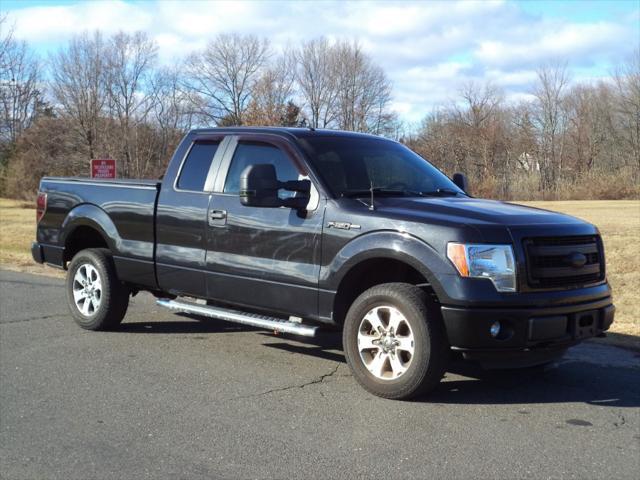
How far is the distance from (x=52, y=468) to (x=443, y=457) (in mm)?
2218

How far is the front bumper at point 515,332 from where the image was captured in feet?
15.7

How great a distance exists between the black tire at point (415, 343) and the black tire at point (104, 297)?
3124 millimetres

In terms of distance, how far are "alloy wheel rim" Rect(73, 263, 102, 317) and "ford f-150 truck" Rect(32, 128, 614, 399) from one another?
0.06 feet

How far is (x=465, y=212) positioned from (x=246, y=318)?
6.94 ft

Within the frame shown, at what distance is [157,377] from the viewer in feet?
19.0

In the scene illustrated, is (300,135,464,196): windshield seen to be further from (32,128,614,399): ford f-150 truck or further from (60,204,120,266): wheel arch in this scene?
(60,204,120,266): wheel arch

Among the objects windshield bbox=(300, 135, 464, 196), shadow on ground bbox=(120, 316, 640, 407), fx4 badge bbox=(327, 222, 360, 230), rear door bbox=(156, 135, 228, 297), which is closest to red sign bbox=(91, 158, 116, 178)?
rear door bbox=(156, 135, 228, 297)

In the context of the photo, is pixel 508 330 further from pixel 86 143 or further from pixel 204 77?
pixel 204 77

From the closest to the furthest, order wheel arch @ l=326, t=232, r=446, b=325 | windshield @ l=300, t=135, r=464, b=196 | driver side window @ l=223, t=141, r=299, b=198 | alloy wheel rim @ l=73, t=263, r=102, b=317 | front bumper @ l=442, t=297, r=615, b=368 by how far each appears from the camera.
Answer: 1. front bumper @ l=442, t=297, r=615, b=368
2. wheel arch @ l=326, t=232, r=446, b=325
3. windshield @ l=300, t=135, r=464, b=196
4. driver side window @ l=223, t=141, r=299, b=198
5. alloy wheel rim @ l=73, t=263, r=102, b=317

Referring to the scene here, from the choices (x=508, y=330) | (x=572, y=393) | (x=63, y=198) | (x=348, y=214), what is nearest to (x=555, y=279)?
(x=508, y=330)

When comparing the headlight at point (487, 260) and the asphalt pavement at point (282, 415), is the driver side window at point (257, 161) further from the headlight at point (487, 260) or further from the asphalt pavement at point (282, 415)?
the headlight at point (487, 260)

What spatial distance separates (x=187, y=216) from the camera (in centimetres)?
655

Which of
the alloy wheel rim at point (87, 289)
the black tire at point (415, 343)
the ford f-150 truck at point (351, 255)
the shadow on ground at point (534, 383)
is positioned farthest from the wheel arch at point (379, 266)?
the alloy wheel rim at point (87, 289)

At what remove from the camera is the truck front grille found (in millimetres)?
4910
